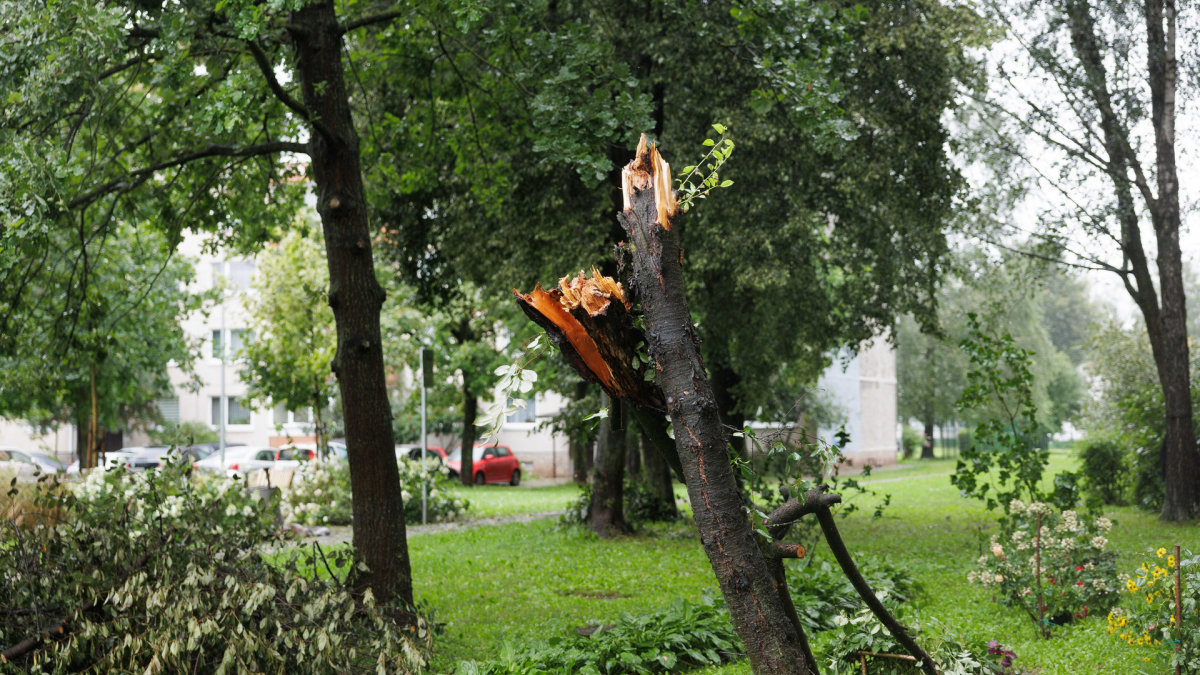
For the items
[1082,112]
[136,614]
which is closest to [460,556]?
[136,614]

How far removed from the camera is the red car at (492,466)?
3044 centimetres

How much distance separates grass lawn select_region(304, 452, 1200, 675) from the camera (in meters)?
6.63

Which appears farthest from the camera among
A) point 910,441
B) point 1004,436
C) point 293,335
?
point 910,441

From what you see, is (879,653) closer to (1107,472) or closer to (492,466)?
(1107,472)

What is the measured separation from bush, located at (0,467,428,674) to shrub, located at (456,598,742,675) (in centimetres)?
64

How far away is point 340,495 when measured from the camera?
16.5m

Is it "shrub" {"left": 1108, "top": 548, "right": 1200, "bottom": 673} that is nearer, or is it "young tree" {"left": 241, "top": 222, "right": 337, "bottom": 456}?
"shrub" {"left": 1108, "top": 548, "right": 1200, "bottom": 673}

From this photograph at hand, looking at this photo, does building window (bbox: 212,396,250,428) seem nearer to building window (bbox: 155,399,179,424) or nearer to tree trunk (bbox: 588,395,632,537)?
building window (bbox: 155,399,179,424)

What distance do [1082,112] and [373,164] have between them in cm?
1043

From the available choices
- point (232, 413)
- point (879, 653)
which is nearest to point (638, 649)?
point (879, 653)

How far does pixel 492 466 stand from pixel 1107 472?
18399 mm

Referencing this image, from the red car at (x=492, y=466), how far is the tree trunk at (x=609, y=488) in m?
15.7

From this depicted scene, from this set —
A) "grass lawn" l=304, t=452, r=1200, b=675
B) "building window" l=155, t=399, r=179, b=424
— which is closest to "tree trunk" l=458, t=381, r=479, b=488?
"grass lawn" l=304, t=452, r=1200, b=675

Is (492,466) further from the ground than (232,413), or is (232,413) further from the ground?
(232,413)
